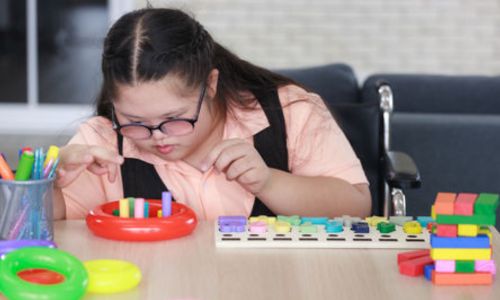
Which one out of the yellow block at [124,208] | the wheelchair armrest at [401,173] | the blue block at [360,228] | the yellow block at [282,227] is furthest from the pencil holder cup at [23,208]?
the wheelchair armrest at [401,173]

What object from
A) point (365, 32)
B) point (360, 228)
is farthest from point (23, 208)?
point (365, 32)

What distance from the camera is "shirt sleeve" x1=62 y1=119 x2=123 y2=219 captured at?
1.93m

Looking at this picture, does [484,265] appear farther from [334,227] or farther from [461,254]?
[334,227]

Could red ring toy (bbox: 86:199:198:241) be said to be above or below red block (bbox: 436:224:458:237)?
below

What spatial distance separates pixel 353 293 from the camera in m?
1.34

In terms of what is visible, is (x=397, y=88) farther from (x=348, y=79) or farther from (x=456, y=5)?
(x=456, y=5)

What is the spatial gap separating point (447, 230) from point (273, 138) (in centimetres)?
74

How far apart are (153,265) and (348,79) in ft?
5.85

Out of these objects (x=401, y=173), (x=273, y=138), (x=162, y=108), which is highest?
(x=162, y=108)

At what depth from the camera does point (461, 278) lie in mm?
1380

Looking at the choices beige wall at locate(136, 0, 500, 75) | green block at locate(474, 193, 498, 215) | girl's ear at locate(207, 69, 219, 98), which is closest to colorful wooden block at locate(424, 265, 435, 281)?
green block at locate(474, 193, 498, 215)

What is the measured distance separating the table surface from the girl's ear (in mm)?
370

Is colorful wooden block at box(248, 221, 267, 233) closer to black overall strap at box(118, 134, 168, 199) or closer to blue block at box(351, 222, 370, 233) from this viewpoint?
blue block at box(351, 222, 370, 233)

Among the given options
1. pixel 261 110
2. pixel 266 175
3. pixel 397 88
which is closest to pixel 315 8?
pixel 397 88
